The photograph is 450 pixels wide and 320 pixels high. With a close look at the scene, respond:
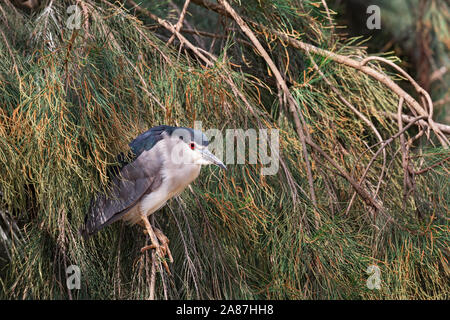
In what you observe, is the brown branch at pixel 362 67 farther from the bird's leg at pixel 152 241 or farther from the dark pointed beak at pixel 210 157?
the bird's leg at pixel 152 241

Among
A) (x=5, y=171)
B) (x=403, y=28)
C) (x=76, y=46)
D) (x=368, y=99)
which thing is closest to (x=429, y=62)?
Answer: (x=403, y=28)

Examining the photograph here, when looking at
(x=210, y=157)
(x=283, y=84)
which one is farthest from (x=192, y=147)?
(x=283, y=84)

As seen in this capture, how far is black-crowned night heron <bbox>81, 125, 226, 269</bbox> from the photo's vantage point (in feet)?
5.44

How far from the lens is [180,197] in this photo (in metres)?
1.79

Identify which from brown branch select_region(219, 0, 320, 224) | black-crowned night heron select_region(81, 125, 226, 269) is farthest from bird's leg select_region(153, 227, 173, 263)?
brown branch select_region(219, 0, 320, 224)

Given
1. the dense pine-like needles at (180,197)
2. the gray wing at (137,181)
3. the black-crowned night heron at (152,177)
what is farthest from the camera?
the gray wing at (137,181)

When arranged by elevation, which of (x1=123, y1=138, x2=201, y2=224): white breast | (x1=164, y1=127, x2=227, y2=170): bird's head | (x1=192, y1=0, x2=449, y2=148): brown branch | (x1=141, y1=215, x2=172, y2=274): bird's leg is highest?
(x1=192, y1=0, x2=449, y2=148): brown branch

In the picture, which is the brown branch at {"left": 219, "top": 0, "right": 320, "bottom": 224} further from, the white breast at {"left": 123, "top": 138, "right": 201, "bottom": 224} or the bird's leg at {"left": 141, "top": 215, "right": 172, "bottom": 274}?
the bird's leg at {"left": 141, "top": 215, "right": 172, "bottom": 274}

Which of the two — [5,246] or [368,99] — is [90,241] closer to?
[5,246]

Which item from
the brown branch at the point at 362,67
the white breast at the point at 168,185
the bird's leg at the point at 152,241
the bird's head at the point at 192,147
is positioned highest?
the brown branch at the point at 362,67

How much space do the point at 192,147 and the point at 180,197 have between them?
0.64 feet

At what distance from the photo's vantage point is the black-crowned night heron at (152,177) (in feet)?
5.44

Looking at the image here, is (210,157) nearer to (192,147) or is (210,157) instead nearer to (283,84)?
(192,147)

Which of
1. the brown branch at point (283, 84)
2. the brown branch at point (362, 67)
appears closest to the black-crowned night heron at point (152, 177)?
the brown branch at point (283, 84)
